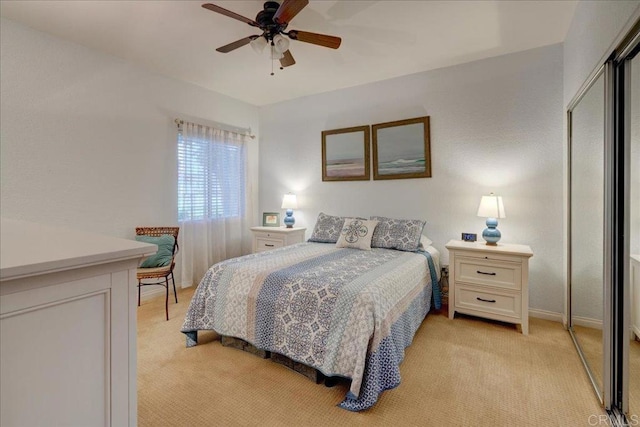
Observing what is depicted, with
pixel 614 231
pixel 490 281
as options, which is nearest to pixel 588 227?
pixel 614 231

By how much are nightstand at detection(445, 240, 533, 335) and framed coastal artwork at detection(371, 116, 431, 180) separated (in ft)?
3.42

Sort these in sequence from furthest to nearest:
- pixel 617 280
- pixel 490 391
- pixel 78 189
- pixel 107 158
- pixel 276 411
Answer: pixel 107 158 → pixel 78 189 → pixel 490 391 → pixel 276 411 → pixel 617 280

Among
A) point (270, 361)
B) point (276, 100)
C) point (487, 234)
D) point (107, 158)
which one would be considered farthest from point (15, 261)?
point (276, 100)

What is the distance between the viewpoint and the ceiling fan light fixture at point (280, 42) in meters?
2.14

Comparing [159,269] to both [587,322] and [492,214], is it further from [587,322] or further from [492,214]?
[587,322]

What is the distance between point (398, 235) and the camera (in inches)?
123

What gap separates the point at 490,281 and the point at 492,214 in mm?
610

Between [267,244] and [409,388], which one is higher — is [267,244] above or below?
above

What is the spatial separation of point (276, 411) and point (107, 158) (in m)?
2.86

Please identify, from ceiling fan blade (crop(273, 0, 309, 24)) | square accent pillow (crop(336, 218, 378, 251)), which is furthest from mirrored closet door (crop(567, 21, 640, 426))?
square accent pillow (crop(336, 218, 378, 251))

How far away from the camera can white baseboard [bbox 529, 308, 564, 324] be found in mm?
2818

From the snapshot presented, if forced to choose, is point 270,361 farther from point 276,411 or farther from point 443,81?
point 443,81

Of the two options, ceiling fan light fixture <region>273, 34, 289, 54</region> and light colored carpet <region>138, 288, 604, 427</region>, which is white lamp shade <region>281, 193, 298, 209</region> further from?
ceiling fan light fixture <region>273, 34, 289, 54</region>

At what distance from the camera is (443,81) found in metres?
3.31
